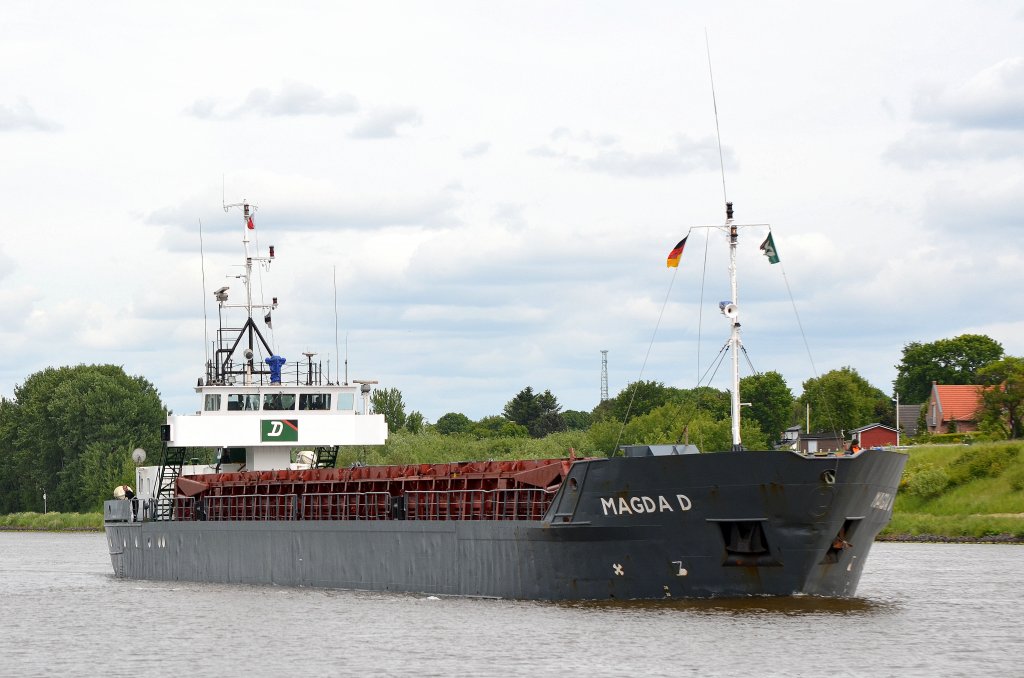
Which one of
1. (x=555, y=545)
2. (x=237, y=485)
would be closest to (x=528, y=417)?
(x=237, y=485)

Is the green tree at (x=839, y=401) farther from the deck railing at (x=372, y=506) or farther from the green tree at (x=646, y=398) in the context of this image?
the deck railing at (x=372, y=506)

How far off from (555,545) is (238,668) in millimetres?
7238

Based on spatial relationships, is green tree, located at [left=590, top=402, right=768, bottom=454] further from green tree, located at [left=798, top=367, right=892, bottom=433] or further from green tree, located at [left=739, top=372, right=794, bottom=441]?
green tree, located at [left=798, top=367, right=892, bottom=433]

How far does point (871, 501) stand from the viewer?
28.9 meters

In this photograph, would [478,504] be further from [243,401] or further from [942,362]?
[942,362]

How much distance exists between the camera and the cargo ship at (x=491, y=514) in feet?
90.7

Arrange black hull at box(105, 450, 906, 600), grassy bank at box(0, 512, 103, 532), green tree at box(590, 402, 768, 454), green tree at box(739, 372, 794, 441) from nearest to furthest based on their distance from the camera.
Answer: black hull at box(105, 450, 906, 600)
green tree at box(590, 402, 768, 454)
grassy bank at box(0, 512, 103, 532)
green tree at box(739, 372, 794, 441)

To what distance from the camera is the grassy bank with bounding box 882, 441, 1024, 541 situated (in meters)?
58.5

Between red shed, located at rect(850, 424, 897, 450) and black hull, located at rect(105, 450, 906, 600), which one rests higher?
red shed, located at rect(850, 424, 897, 450)

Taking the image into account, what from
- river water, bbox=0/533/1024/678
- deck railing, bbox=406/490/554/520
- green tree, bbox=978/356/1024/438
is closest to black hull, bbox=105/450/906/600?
river water, bbox=0/533/1024/678

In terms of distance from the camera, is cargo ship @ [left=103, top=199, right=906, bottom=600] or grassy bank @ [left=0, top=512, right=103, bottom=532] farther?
grassy bank @ [left=0, top=512, right=103, bottom=532]

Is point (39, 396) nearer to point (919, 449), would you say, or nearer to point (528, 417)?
point (528, 417)

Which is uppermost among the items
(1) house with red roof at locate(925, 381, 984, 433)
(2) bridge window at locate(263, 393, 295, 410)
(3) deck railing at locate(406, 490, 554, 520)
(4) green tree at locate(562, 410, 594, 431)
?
(4) green tree at locate(562, 410, 594, 431)

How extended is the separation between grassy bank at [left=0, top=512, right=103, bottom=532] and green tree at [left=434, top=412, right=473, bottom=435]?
66.4 metres
